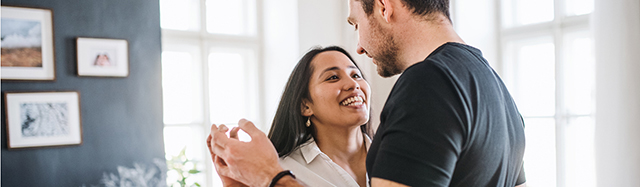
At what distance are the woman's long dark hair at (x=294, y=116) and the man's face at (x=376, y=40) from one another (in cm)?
67

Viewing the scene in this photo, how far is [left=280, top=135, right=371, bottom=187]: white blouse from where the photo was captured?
159 cm

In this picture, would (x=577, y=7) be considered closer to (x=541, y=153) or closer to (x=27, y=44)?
(x=541, y=153)

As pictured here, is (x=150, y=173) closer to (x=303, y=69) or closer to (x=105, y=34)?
(x=105, y=34)

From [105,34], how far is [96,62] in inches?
7.9

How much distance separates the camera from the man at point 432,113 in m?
0.81

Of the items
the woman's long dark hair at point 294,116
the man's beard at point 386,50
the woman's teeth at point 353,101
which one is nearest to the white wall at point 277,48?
the woman's long dark hair at point 294,116

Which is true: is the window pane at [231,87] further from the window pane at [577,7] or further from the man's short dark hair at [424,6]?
the man's short dark hair at [424,6]

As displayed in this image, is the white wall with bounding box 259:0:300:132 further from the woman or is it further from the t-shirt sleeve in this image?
the t-shirt sleeve

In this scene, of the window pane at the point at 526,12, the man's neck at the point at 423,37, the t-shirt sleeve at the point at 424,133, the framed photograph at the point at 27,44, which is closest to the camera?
the t-shirt sleeve at the point at 424,133

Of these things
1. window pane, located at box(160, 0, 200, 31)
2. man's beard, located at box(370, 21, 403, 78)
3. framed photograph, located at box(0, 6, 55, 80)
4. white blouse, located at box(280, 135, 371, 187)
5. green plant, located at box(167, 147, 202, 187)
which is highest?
window pane, located at box(160, 0, 200, 31)

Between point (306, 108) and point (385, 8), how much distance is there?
84 centimetres

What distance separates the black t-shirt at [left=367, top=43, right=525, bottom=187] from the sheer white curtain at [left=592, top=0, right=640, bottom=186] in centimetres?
210

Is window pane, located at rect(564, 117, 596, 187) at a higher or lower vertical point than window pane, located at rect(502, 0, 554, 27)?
lower

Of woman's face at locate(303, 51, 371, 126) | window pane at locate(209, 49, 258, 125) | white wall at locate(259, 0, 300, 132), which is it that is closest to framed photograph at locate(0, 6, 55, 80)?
window pane at locate(209, 49, 258, 125)
